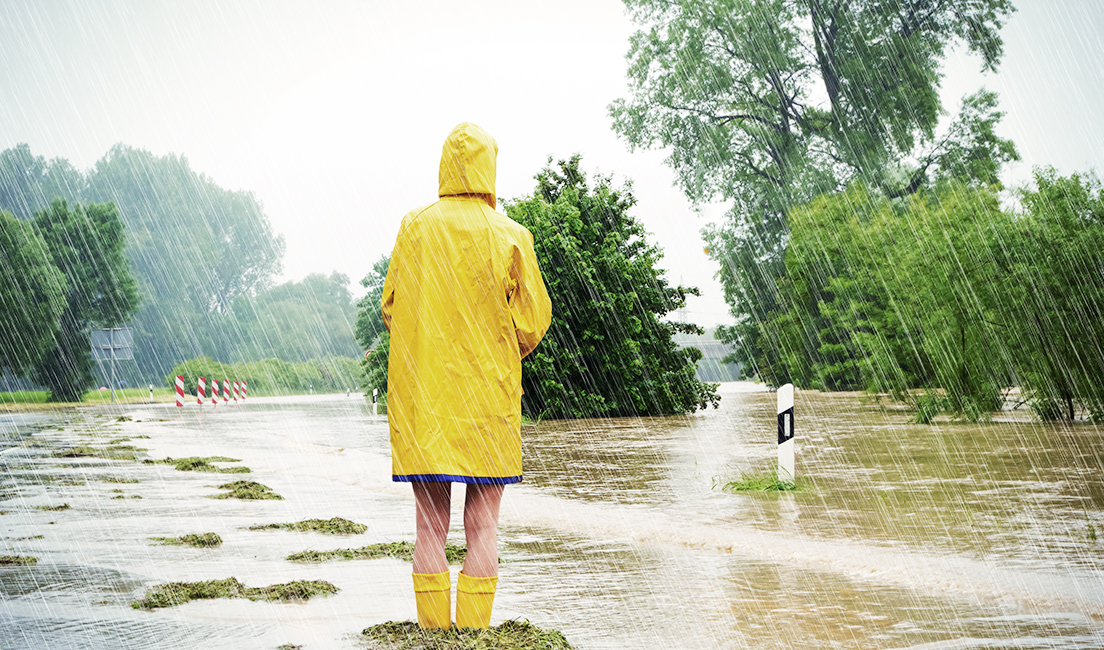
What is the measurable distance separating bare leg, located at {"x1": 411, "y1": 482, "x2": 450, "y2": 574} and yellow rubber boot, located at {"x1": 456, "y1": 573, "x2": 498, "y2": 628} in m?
0.13

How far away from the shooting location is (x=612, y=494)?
8.40 meters

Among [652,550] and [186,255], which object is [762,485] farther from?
[186,255]

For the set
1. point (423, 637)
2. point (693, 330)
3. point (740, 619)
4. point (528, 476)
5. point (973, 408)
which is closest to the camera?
point (423, 637)

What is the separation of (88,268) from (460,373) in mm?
48011

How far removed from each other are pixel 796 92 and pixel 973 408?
78.7 ft

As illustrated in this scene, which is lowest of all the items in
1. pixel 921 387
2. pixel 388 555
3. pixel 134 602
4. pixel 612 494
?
pixel 921 387

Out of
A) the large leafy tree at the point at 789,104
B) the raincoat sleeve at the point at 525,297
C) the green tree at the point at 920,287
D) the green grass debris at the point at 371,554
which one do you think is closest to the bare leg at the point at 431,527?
the raincoat sleeve at the point at 525,297

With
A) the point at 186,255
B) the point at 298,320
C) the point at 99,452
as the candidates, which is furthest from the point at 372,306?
the point at 298,320

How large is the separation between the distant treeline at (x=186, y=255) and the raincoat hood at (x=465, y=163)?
6785cm

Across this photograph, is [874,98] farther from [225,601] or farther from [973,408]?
[225,601]

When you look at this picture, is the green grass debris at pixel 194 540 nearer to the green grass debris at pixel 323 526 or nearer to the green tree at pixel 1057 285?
the green grass debris at pixel 323 526

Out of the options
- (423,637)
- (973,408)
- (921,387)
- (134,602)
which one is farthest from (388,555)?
(921,387)

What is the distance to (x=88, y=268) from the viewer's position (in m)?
45.7

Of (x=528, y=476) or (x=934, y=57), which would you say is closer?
(x=528, y=476)
